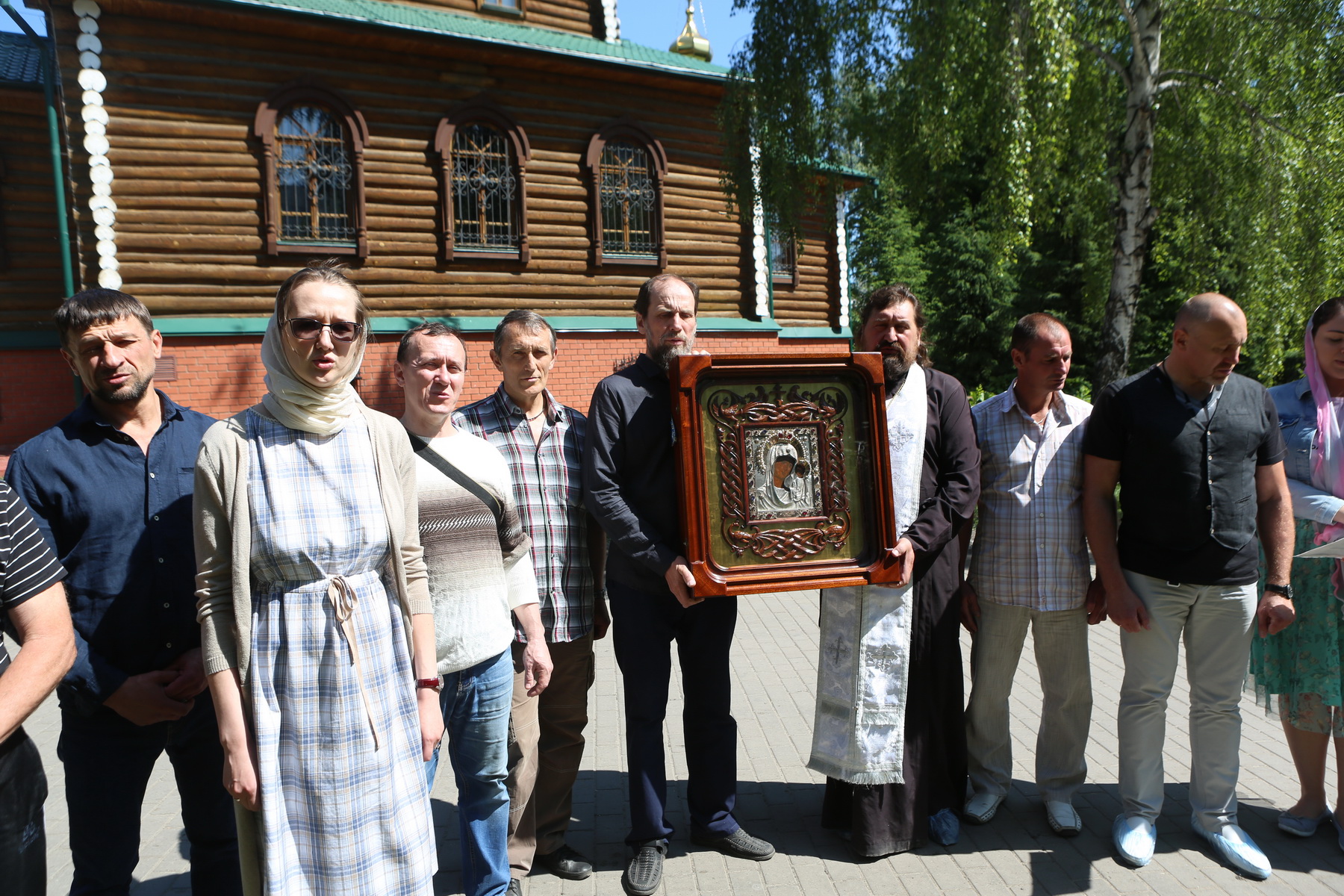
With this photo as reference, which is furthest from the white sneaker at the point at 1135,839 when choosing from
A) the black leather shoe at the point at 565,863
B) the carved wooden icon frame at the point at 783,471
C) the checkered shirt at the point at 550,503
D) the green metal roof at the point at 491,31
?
the green metal roof at the point at 491,31

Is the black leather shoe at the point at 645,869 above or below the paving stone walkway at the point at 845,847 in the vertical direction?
above

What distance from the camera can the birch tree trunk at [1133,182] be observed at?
33.3 ft

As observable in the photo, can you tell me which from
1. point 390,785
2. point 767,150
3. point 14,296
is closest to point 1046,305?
point 767,150

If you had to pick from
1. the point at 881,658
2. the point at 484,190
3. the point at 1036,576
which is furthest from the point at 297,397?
the point at 484,190

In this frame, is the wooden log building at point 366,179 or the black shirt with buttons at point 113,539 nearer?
the black shirt with buttons at point 113,539

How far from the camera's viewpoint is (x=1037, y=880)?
11.6ft

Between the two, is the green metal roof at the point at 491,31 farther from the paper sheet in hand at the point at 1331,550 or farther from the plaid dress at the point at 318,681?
the paper sheet in hand at the point at 1331,550

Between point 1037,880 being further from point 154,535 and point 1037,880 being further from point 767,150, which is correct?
point 767,150

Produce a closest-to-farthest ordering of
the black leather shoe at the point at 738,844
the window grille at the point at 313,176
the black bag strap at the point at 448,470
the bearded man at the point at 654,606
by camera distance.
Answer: the black bag strap at the point at 448,470 < the bearded man at the point at 654,606 < the black leather shoe at the point at 738,844 < the window grille at the point at 313,176

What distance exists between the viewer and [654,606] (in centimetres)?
358

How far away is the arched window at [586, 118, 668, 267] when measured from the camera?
43.4ft

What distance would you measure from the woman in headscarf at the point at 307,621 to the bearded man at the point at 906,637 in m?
1.97

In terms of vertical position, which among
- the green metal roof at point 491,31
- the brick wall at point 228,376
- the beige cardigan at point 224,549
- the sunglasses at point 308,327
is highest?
the green metal roof at point 491,31

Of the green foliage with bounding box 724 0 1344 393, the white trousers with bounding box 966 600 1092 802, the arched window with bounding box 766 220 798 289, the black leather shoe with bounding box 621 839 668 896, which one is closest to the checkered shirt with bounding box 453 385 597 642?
the black leather shoe with bounding box 621 839 668 896
